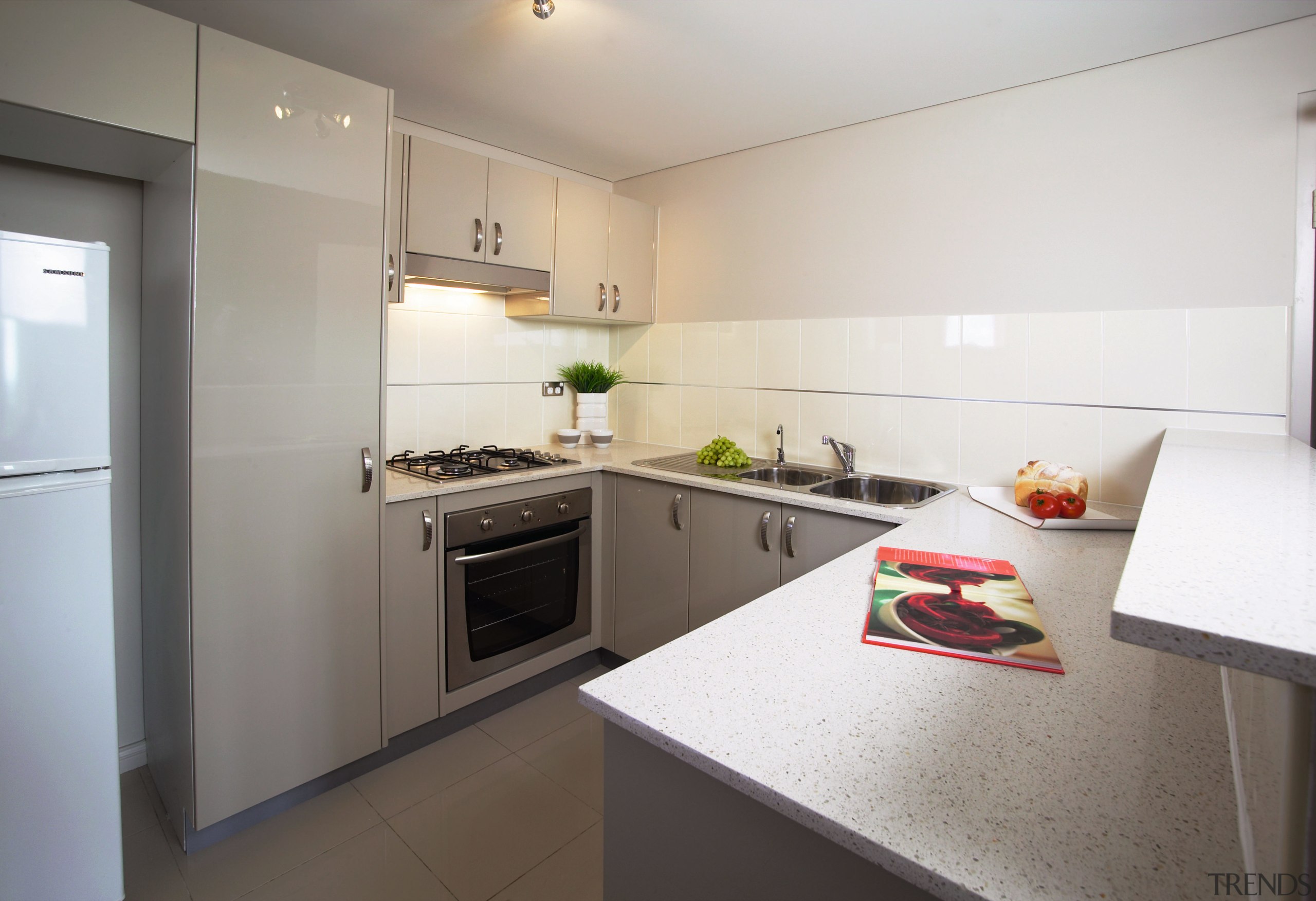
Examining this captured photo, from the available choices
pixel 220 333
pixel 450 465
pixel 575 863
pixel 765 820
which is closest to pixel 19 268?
pixel 220 333

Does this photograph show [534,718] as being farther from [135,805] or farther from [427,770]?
[135,805]

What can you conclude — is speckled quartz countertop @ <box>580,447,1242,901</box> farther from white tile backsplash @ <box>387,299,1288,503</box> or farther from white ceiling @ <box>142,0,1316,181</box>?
white ceiling @ <box>142,0,1316,181</box>

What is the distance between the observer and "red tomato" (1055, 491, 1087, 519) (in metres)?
1.90

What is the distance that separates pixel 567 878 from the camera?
180cm

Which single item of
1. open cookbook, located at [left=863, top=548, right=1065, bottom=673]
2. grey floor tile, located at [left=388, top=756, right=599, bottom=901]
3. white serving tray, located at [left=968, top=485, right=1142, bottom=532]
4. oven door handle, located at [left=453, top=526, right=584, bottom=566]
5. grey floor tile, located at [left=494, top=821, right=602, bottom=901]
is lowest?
grey floor tile, located at [left=494, top=821, right=602, bottom=901]

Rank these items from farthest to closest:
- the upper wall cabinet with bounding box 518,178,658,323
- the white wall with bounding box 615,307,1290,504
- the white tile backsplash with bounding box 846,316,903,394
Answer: the upper wall cabinet with bounding box 518,178,658,323, the white tile backsplash with bounding box 846,316,903,394, the white wall with bounding box 615,307,1290,504

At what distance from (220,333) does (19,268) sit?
0.43m

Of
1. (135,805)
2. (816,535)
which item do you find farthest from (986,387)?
(135,805)

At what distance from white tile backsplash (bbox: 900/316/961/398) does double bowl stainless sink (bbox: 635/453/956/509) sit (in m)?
0.37

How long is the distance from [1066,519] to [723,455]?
1.40m

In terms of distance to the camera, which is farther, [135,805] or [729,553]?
[729,553]

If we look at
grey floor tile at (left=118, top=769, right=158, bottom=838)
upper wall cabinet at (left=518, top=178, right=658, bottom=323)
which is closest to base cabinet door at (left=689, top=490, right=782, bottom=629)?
upper wall cabinet at (left=518, top=178, right=658, bottom=323)

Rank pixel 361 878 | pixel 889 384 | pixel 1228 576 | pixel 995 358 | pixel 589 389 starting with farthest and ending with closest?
pixel 589 389
pixel 889 384
pixel 995 358
pixel 361 878
pixel 1228 576

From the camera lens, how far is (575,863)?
1860 mm
